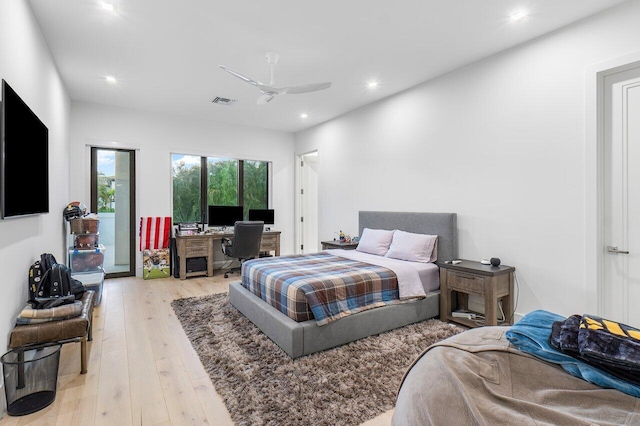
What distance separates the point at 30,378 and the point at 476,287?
358cm

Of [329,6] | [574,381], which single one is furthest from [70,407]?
[329,6]

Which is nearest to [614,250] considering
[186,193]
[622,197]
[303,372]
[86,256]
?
[622,197]

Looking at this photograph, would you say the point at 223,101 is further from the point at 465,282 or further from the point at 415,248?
the point at 465,282

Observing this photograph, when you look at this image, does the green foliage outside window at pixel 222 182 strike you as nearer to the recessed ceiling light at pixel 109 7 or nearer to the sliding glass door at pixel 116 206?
the sliding glass door at pixel 116 206

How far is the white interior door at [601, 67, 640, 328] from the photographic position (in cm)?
255

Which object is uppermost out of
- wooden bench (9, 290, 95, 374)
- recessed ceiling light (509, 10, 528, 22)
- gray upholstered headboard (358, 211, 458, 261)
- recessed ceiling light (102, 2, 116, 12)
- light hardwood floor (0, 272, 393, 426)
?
recessed ceiling light (102, 2, 116, 12)

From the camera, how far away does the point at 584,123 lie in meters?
2.76

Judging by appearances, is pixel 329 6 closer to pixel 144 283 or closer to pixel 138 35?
pixel 138 35

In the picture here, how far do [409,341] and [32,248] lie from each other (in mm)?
3346

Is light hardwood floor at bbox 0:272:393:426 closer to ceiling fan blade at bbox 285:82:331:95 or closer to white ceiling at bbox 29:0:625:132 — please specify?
ceiling fan blade at bbox 285:82:331:95

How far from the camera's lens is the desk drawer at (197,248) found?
5.41 meters

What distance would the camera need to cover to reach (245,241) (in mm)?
5316

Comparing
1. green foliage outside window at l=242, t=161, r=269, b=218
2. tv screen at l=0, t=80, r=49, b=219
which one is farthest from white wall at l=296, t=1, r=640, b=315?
tv screen at l=0, t=80, r=49, b=219

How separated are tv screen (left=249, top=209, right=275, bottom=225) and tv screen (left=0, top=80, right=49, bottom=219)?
12.1 ft
